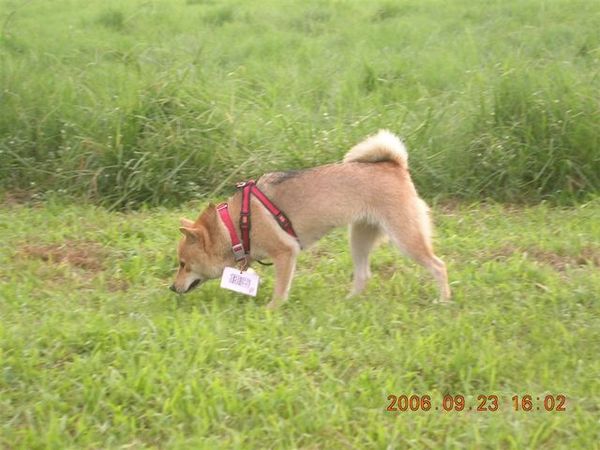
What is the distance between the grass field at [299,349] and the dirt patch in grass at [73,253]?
0.05 ft

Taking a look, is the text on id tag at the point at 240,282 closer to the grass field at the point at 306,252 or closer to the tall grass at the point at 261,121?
the grass field at the point at 306,252

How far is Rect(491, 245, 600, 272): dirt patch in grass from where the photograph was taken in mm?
5516

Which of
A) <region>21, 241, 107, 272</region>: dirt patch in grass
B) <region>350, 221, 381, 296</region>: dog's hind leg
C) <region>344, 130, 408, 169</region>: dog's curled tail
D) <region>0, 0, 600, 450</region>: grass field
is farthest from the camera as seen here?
<region>21, 241, 107, 272</region>: dirt patch in grass

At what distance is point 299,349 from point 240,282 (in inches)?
35.0

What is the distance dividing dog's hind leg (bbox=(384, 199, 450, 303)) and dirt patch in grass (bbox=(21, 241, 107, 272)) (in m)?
2.23

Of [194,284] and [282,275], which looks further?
[194,284]

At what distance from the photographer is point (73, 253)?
5762mm

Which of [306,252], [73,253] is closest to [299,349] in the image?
[306,252]

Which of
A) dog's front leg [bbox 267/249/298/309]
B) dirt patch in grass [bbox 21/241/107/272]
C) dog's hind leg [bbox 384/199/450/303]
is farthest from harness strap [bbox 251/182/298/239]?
dirt patch in grass [bbox 21/241/107/272]

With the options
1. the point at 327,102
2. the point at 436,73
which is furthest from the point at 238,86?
the point at 436,73

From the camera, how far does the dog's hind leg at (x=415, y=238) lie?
4.85m

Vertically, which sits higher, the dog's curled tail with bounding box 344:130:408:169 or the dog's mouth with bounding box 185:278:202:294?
the dog's curled tail with bounding box 344:130:408:169
